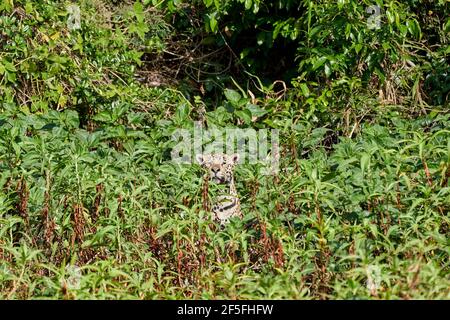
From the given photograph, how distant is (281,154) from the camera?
6656mm

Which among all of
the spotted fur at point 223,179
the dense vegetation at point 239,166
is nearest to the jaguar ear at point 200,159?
the spotted fur at point 223,179

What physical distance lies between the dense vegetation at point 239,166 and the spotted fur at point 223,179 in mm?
92

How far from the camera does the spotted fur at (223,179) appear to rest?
585cm

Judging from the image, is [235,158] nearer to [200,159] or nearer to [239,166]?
[239,166]

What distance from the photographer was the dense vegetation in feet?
16.4

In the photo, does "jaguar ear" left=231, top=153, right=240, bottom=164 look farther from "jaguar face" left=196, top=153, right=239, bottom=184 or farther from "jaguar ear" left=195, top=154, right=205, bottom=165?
"jaguar ear" left=195, top=154, right=205, bottom=165

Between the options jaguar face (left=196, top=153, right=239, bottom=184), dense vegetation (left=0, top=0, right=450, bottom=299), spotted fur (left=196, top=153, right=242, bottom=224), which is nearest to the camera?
dense vegetation (left=0, top=0, right=450, bottom=299)

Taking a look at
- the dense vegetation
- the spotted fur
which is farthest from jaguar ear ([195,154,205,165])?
the dense vegetation

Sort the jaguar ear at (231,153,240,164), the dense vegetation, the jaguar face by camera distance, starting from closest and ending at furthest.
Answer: the dense vegetation, the jaguar face, the jaguar ear at (231,153,240,164)

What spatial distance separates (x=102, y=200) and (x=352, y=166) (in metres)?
1.47

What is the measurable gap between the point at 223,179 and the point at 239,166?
0.46ft

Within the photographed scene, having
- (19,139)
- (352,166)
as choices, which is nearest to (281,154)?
(352,166)

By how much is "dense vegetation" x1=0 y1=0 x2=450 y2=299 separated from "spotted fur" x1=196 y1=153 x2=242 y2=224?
0.09 meters

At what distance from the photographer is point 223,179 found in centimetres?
607
